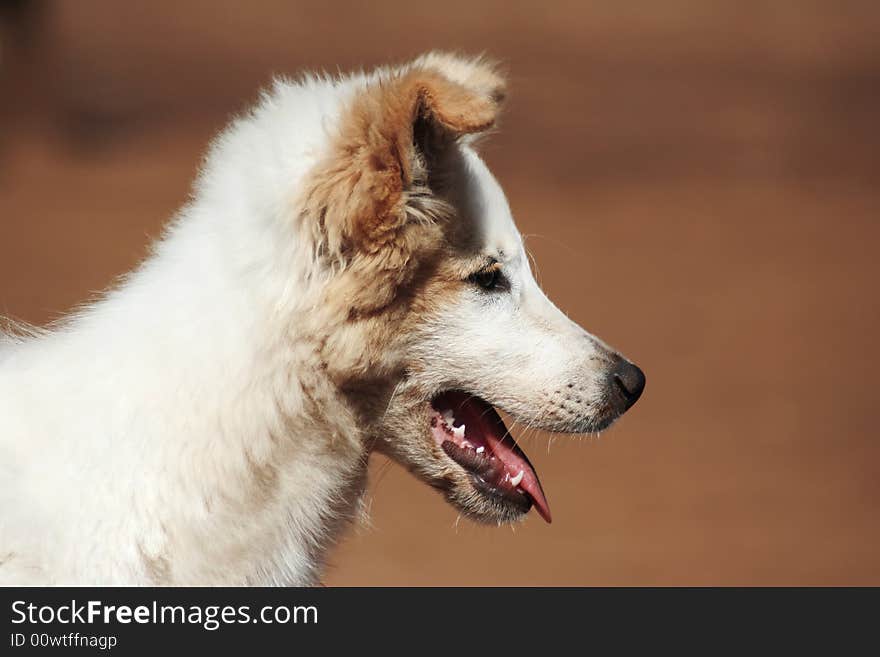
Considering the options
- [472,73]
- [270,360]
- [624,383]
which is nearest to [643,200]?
[472,73]

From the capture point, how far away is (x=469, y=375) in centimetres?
325

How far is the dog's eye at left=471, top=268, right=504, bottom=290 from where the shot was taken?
328 cm

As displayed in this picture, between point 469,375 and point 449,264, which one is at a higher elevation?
point 449,264

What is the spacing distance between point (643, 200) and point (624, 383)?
786 cm

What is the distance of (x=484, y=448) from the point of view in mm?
3424

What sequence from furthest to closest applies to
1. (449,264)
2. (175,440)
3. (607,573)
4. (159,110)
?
(159,110) → (607,573) → (449,264) → (175,440)

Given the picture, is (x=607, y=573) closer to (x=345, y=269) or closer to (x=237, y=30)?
(x=345, y=269)

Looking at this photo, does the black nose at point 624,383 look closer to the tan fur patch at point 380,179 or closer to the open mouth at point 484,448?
the open mouth at point 484,448

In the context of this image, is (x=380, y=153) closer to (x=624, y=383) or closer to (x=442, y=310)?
(x=442, y=310)

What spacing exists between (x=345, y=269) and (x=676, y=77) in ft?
30.6

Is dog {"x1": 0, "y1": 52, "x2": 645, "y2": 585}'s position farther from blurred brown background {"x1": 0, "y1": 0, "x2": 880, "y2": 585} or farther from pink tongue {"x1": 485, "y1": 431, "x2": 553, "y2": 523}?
blurred brown background {"x1": 0, "y1": 0, "x2": 880, "y2": 585}

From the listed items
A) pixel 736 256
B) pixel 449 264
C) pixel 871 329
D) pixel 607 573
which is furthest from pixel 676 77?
pixel 449 264

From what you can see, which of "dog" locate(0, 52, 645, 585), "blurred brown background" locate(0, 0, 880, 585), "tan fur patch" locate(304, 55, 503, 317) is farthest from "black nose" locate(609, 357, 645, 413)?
"blurred brown background" locate(0, 0, 880, 585)

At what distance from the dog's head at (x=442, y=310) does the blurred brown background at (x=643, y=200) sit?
181 inches
